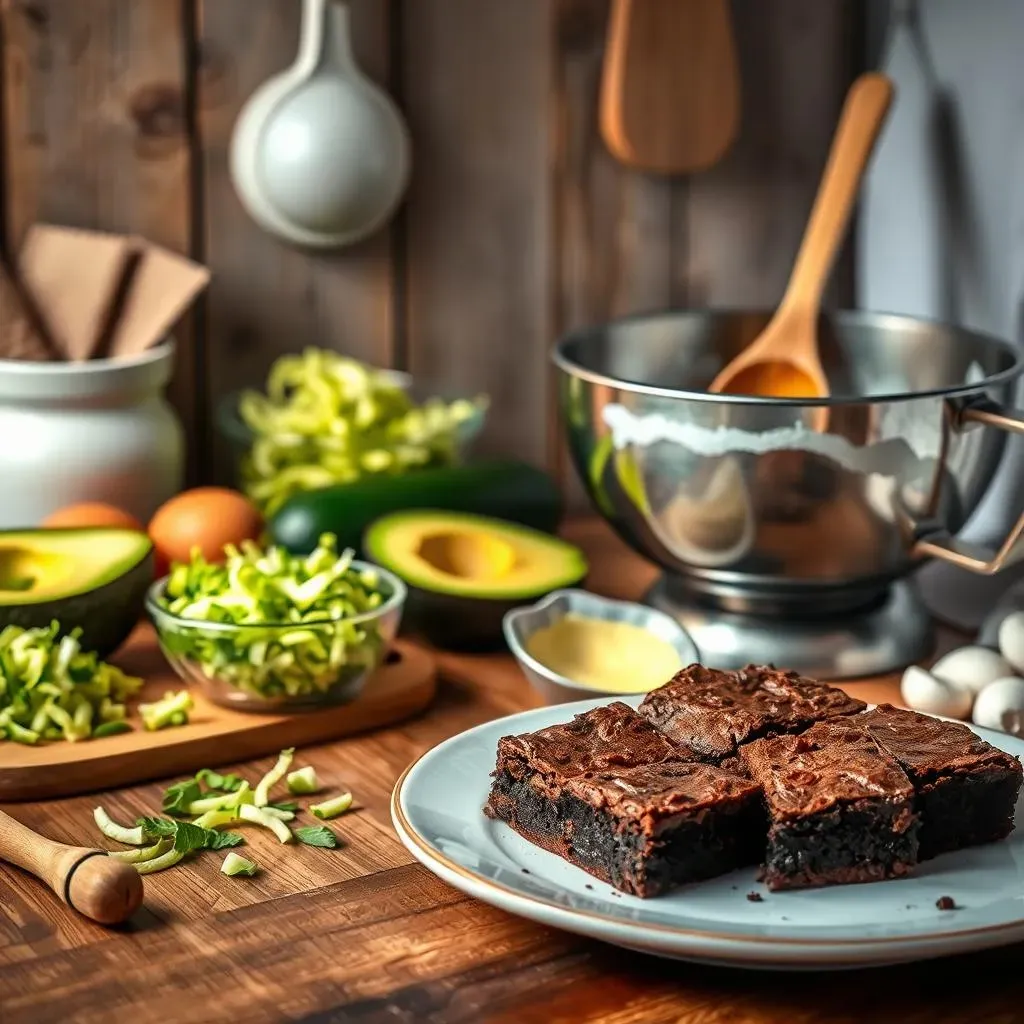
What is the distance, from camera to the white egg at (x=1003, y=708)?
116 centimetres

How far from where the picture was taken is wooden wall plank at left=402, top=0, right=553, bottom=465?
165 centimetres

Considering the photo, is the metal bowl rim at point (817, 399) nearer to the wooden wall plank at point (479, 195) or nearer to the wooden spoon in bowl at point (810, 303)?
the wooden spoon in bowl at point (810, 303)

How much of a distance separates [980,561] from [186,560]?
0.68 meters

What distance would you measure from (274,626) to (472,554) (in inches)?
13.1

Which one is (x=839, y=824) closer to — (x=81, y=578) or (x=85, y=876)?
(x=85, y=876)

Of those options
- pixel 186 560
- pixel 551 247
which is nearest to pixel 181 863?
pixel 186 560

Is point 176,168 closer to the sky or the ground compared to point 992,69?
closer to the ground

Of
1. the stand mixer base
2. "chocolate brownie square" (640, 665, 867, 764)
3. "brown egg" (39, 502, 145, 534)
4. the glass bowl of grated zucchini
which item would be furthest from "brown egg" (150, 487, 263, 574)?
"chocolate brownie square" (640, 665, 867, 764)

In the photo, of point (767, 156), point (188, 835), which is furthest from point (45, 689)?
point (767, 156)

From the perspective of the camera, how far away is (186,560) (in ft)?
4.63

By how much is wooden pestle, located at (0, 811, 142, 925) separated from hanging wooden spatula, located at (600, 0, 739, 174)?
1.01m

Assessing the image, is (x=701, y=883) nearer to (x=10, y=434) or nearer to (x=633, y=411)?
(x=633, y=411)

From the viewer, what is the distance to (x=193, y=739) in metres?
1.13

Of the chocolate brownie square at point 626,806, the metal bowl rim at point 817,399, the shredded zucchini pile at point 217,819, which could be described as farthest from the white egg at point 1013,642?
the shredded zucchini pile at point 217,819
